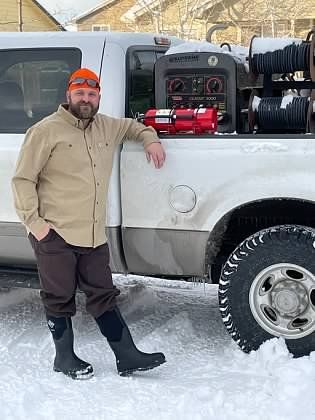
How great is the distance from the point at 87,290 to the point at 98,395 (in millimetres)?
581

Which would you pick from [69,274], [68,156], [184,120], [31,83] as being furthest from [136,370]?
[31,83]

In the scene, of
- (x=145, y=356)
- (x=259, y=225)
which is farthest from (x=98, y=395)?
(x=259, y=225)

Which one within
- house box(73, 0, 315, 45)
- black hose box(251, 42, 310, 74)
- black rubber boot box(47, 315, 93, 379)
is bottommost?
black rubber boot box(47, 315, 93, 379)

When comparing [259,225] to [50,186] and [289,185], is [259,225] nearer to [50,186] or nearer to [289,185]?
[289,185]

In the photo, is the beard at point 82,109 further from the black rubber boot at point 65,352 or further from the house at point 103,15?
the house at point 103,15

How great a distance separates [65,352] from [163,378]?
557mm

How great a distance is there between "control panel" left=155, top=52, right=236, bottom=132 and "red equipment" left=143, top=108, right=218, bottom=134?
0.44 ft

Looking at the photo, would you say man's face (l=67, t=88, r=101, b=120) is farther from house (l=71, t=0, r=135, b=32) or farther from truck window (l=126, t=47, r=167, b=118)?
house (l=71, t=0, r=135, b=32)

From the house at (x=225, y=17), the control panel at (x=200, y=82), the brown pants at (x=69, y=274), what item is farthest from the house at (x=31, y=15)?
the brown pants at (x=69, y=274)

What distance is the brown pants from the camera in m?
3.49

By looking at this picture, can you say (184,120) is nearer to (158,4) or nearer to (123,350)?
(123,350)

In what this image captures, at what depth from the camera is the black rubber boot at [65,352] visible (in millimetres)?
3574

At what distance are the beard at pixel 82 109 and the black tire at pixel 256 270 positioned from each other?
1.11 metres

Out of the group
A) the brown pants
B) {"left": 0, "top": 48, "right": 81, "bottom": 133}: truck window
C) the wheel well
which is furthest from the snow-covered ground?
{"left": 0, "top": 48, "right": 81, "bottom": 133}: truck window
